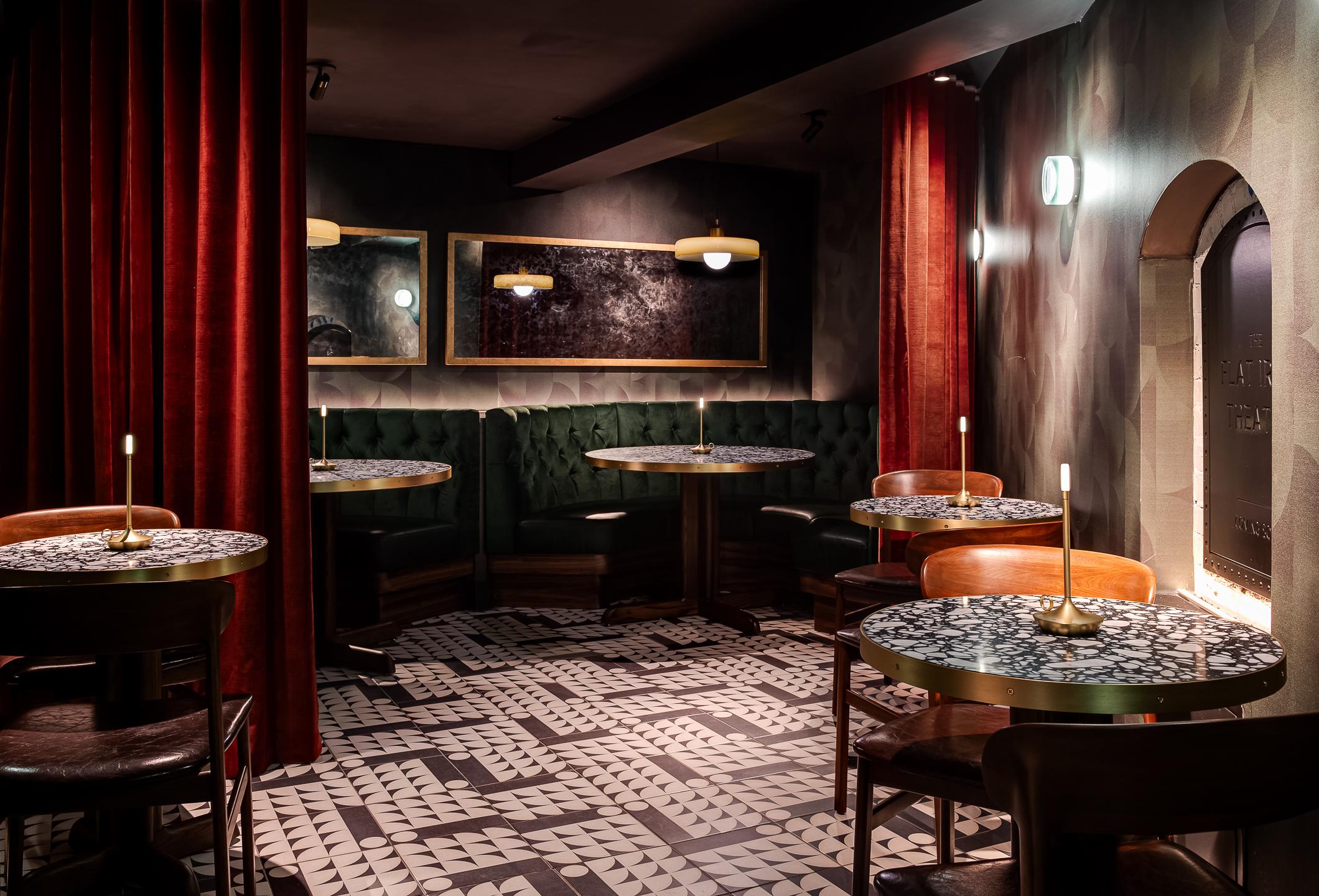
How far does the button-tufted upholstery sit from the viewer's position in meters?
5.96

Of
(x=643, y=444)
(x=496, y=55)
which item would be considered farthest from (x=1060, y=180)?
(x=643, y=444)

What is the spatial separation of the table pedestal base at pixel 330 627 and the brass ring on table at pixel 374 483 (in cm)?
38

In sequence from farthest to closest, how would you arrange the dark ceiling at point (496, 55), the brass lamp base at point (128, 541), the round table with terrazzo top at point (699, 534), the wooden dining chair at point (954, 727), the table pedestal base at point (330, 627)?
the round table with terrazzo top at point (699, 534)
the table pedestal base at point (330, 627)
the dark ceiling at point (496, 55)
the brass lamp base at point (128, 541)
the wooden dining chair at point (954, 727)

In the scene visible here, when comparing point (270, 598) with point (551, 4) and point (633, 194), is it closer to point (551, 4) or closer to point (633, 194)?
point (551, 4)

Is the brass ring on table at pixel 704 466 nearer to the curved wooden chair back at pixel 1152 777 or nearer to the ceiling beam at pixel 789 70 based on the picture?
the ceiling beam at pixel 789 70

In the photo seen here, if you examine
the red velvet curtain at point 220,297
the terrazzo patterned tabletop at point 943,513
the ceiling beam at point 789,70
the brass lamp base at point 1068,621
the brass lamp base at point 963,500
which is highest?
the ceiling beam at point 789,70

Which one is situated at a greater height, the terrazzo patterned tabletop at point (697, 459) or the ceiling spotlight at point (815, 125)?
the ceiling spotlight at point (815, 125)

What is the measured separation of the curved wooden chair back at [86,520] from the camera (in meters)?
3.21

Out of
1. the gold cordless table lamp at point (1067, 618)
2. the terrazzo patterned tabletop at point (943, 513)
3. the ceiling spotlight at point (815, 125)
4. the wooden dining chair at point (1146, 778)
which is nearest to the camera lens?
the wooden dining chair at point (1146, 778)

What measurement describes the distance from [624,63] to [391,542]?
262cm

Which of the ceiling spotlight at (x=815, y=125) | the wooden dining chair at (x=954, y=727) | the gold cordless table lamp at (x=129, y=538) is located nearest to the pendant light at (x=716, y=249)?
the ceiling spotlight at (x=815, y=125)

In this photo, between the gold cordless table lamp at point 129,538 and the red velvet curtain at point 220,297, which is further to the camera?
the red velvet curtain at point 220,297

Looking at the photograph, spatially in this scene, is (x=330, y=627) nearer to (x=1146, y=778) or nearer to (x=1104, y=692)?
(x=1104, y=692)

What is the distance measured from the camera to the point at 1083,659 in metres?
1.80
